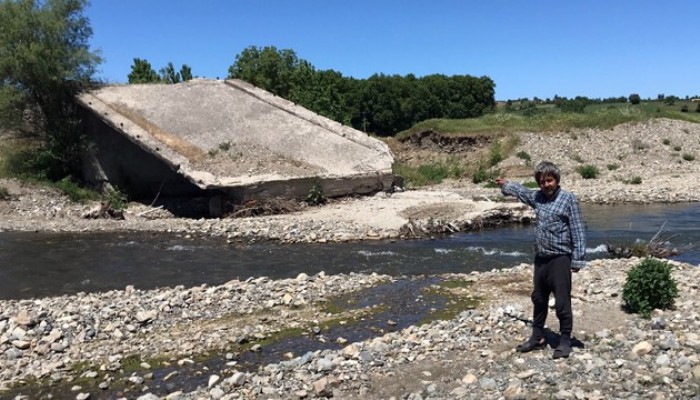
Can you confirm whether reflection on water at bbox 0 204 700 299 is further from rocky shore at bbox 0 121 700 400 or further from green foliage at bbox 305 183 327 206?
green foliage at bbox 305 183 327 206

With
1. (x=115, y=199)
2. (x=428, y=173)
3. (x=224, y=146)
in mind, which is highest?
(x=224, y=146)

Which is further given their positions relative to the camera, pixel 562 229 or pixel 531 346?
pixel 531 346

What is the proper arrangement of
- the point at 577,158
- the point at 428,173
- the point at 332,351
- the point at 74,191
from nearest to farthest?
the point at 332,351 → the point at 74,191 → the point at 428,173 → the point at 577,158

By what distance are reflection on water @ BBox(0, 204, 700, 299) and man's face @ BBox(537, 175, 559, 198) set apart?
7.62 meters

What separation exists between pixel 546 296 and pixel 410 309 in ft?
12.9

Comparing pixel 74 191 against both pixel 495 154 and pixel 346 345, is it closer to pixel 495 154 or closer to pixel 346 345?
pixel 346 345

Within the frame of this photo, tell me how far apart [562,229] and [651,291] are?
9.47 ft

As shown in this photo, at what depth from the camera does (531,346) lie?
28.8ft

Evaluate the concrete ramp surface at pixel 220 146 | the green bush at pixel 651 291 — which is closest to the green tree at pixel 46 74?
the concrete ramp surface at pixel 220 146

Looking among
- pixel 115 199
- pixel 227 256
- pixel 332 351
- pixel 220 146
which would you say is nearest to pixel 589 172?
pixel 220 146

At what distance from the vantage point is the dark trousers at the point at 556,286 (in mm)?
8258

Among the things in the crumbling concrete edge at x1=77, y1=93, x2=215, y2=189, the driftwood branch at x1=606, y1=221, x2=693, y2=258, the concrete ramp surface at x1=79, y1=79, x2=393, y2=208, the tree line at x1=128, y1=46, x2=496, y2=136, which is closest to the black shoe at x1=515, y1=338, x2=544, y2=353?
the driftwood branch at x1=606, y1=221, x2=693, y2=258

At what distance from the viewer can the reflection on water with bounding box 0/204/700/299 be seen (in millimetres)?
15844

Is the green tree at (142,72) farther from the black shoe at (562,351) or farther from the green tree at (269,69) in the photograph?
the black shoe at (562,351)
